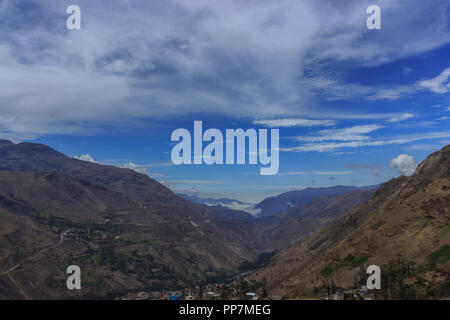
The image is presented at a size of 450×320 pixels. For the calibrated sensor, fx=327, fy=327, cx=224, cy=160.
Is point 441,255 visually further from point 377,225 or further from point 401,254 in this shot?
point 377,225

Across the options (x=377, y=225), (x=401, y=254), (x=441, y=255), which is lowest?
(x=401, y=254)

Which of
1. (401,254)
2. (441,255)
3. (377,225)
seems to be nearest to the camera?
(441,255)

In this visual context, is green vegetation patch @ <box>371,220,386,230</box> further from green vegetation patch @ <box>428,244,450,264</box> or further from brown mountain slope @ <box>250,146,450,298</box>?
green vegetation patch @ <box>428,244,450,264</box>

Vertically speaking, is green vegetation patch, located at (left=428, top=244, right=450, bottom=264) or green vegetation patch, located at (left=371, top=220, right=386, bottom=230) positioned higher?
green vegetation patch, located at (left=371, top=220, right=386, bottom=230)

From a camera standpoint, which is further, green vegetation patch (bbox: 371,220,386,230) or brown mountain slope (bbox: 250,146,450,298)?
green vegetation patch (bbox: 371,220,386,230)

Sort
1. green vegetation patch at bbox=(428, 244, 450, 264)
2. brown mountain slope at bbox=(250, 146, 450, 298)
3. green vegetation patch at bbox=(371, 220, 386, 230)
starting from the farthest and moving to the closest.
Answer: green vegetation patch at bbox=(371, 220, 386, 230), green vegetation patch at bbox=(428, 244, 450, 264), brown mountain slope at bbox=(250, 146, 450, 298)

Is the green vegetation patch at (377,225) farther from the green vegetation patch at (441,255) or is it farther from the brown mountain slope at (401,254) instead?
the green vegetation patch at (441,255)

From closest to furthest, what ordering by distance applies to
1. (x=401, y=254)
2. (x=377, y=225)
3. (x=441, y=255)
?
(x=441, y=255) → (x=401, y=254) → (x=377, y=225)

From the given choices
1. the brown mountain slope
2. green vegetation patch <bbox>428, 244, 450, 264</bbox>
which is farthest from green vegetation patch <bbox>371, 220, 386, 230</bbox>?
green vegetation patch <bbox>428, 244, 450, 264</bbox>

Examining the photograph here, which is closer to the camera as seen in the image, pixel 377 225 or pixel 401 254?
pixel 401 254

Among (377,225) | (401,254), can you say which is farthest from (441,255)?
(377,225)

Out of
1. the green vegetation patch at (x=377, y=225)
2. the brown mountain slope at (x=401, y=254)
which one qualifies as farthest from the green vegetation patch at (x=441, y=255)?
the green vegetation patch at (x=377, y=225)
